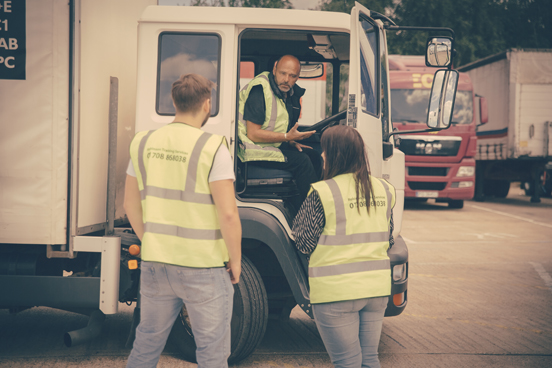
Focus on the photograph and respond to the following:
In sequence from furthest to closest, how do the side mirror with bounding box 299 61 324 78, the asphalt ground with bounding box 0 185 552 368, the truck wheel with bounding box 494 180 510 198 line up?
1. the truck wheel with bounding box 494 180 510 198
2. the side mirror with bounding box 299 61 324 78
3. the asphalt ground with bounding box 0 185 552 368

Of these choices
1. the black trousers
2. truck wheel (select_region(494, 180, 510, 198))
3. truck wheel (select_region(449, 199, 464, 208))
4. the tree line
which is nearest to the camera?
the black trousers

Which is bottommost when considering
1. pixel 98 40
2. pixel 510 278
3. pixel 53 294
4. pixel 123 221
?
pixel 510 278

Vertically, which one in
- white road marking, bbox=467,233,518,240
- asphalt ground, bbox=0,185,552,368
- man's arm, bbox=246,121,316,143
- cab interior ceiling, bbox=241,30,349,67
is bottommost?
asphalt ground, bbox=0,185,552,368

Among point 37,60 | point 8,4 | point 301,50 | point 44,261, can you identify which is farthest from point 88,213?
point 301,50

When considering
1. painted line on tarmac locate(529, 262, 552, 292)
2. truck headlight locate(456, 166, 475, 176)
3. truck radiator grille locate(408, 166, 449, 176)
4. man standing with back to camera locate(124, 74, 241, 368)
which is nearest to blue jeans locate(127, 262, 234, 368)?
man standing with back to camera locate(124, 74, 241, 368)

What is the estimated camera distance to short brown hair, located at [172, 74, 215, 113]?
282 cm

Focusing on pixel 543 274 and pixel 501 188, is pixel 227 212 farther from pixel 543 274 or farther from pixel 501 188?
pixel 501 188

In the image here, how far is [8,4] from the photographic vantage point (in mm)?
3814

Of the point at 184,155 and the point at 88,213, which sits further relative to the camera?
the point at 88,213

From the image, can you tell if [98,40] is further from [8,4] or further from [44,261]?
[44,261]

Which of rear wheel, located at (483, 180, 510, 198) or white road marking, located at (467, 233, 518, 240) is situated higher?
rear wheel, located at (483, 180, 510, 198)

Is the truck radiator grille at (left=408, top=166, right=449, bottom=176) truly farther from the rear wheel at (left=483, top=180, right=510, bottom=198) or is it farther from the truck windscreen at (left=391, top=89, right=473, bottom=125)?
the rear wheel at (left=483, top=180, right=510, bottom=198)

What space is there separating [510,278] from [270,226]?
197 inches

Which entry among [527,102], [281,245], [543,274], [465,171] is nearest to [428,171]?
[465,171]
